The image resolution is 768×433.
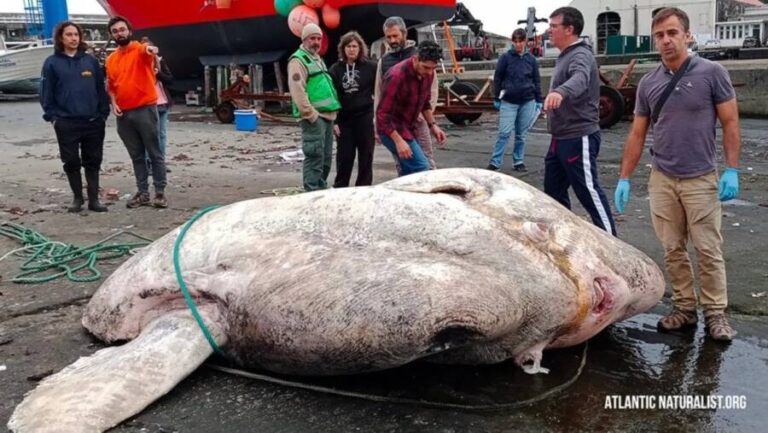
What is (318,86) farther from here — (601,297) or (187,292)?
(601,297)

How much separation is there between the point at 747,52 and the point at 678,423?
28338mm

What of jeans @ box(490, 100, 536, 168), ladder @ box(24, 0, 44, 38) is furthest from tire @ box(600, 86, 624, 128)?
ladder @ box(24, 0, 44, 38)

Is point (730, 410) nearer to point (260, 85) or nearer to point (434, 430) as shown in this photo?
point (434, 430)

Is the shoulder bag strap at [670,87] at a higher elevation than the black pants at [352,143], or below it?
higher

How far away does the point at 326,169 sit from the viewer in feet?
23.8

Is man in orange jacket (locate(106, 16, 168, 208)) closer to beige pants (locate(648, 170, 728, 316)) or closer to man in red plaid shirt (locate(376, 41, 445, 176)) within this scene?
man in red plaid shirt (locate(376, 41, 445, 176))

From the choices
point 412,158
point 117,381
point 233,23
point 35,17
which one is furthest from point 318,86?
point 35,17

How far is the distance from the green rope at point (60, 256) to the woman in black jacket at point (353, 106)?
2210 millimetres

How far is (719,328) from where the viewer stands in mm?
3916

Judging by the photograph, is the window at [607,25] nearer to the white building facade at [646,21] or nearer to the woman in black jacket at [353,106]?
the white building facade at [646,21]

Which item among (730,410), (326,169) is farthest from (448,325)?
(326,169)

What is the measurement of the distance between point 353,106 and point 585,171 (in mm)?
2605

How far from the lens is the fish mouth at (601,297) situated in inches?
134

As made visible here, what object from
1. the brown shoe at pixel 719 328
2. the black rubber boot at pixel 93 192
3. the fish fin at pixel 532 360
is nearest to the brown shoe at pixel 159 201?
the black rubber boot at pixel 93 192
